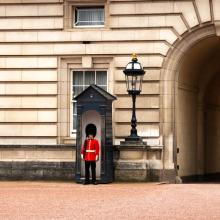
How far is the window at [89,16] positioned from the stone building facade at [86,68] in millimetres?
28

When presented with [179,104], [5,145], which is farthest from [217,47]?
[5,145]

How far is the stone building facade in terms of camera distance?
77.7 feet

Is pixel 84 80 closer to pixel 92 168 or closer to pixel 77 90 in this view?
pixel 77 90

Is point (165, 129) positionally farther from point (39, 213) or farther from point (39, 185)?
point (39, 213)

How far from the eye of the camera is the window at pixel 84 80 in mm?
24453

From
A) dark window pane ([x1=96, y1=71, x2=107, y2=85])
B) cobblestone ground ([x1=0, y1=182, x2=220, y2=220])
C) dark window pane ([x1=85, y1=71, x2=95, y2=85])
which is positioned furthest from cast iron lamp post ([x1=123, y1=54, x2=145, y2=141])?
cobblestone ground ([x1=0, y1=182, x2=220, y2=220])

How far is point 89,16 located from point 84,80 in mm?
1770

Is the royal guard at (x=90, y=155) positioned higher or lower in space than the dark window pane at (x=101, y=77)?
lower

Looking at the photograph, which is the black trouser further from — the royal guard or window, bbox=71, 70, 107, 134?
window, bbox=71, 70, 107, 134

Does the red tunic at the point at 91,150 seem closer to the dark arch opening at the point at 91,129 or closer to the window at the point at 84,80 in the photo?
the dark arch opening at the point at 91,129

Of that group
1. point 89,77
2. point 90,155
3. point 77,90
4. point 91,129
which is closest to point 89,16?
point 89,77

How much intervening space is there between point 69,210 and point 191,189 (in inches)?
203

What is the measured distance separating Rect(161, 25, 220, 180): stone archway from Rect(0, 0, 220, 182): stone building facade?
30 millimetres

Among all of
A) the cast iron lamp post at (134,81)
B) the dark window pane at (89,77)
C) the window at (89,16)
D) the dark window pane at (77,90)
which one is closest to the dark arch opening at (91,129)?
the cast iron lamp post at (134,81)
